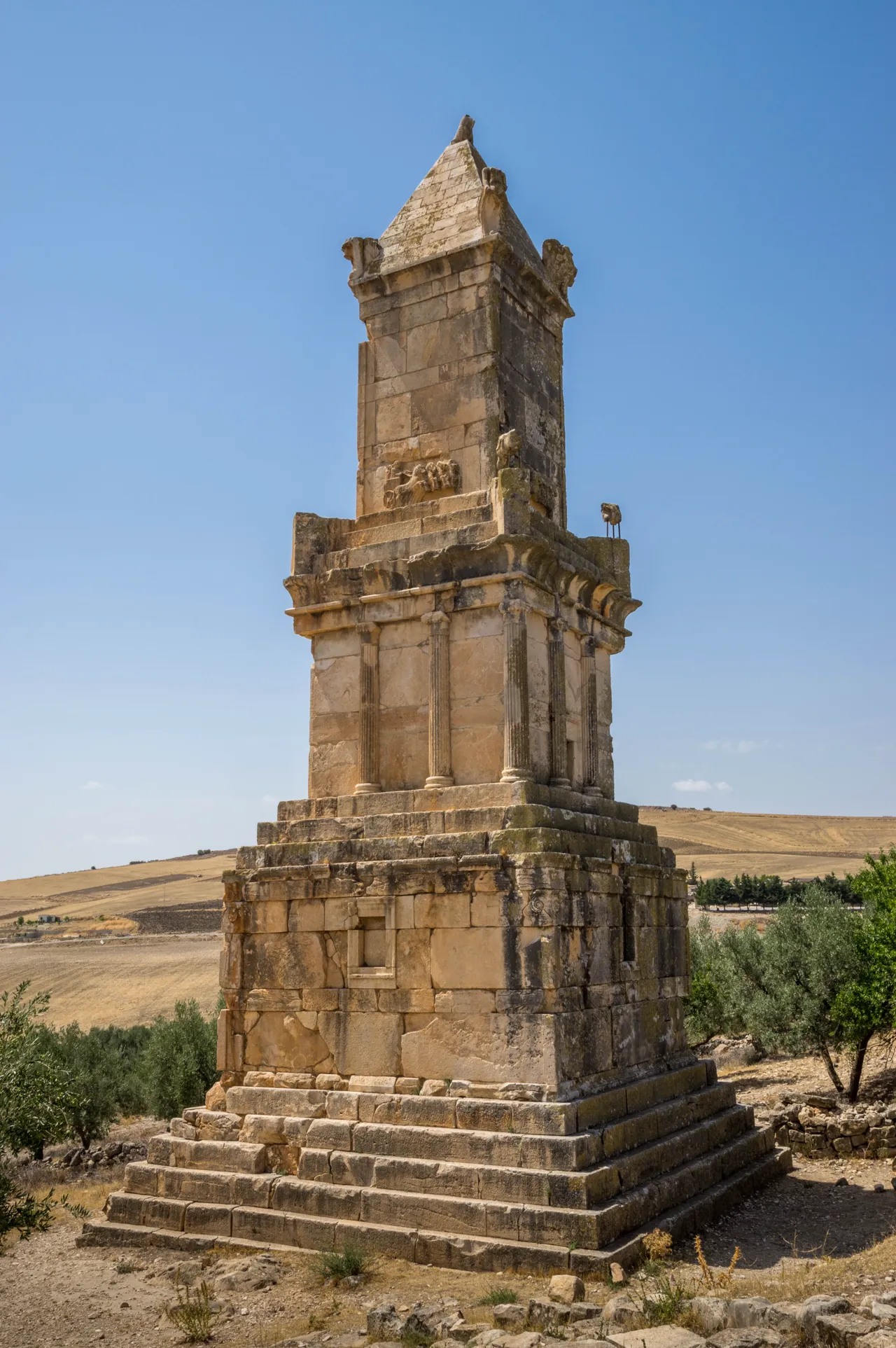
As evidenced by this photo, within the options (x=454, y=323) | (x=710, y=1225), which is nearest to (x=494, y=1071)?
(x=710, y=1225)

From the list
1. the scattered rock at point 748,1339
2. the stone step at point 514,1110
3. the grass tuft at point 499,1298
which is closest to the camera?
the scattered rock at point 748,1339

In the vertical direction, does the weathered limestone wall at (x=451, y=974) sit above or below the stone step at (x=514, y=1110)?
above

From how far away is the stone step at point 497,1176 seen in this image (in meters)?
7.84

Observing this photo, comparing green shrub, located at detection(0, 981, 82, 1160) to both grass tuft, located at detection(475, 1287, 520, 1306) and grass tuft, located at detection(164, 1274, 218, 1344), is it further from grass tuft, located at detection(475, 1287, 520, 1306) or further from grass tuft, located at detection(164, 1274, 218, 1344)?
grass tuft, located at detection(475, 1287, 520, 1306)

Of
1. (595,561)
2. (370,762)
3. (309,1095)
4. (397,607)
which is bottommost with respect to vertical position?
(309,1095)

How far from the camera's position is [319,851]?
9.98 metres

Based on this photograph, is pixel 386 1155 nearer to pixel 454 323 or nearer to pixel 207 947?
pixel 454 323

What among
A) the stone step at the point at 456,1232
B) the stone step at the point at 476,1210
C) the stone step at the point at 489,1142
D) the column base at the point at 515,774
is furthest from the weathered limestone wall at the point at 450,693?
the stone step at the point at 456,1232

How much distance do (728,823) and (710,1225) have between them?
8885 centimetres

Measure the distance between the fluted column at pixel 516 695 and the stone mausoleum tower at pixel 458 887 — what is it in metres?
0.03

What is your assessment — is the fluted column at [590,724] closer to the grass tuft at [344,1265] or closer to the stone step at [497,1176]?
the stone step at [497,1176]

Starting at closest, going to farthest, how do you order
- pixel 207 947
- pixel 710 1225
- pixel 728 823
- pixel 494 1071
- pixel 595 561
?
pixel 494 1071 → pixel 710 1225 → pixel 595 561 → pixel 207 947 → pixel 728 823

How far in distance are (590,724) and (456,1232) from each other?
205 inches

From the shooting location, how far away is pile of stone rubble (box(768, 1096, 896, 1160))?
40.8 ft
